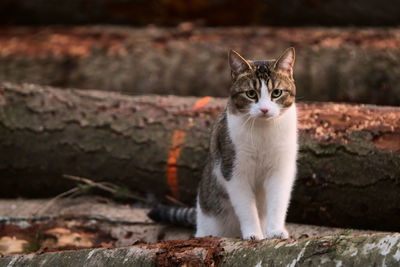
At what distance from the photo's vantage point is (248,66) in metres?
2.45

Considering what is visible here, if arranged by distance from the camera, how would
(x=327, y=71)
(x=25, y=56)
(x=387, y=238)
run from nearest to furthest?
(x=387, y=238), (x=327, y=71), (x=25, y=56)

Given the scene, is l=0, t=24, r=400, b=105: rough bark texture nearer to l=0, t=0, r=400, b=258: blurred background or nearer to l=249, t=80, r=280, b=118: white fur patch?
l=0, t=0, r=400, b=258: blurred background

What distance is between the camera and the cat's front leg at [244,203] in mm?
2459

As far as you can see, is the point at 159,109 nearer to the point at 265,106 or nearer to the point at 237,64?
the point at 237,64

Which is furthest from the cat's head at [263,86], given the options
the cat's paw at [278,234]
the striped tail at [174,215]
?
the striped tail at [174,215]

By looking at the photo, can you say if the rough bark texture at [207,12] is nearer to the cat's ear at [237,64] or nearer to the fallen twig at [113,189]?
the fallen twig at [113,189]

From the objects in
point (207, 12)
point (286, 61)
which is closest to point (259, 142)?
point (286, 61)

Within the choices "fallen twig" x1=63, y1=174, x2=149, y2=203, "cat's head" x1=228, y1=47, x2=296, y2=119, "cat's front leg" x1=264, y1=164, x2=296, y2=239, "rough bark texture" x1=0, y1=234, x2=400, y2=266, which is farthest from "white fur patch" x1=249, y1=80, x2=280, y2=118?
"fallen twig" x1=63, y1=174, x2=149, y2=203

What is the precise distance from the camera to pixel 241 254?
1.86 meters

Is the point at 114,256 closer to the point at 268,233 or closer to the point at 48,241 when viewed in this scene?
the point at 268,233

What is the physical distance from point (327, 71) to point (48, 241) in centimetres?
271

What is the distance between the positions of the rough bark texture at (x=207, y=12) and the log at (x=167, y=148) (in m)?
1.69

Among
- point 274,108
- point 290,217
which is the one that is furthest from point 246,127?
point 290,217

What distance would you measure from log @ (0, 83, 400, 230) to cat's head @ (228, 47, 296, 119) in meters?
0.60
